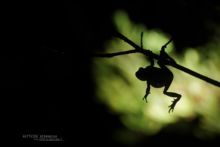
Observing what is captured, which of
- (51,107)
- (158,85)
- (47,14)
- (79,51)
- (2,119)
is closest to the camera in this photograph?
(79,51)

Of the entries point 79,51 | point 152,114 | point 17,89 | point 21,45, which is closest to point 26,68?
point 17,89

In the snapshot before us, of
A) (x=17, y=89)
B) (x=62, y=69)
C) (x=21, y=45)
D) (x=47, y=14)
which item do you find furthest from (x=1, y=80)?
(x=21, y=45)

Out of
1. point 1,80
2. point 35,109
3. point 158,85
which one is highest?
point 1,80

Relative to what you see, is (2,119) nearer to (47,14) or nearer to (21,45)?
(47,14)

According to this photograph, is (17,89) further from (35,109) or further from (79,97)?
(79,97)

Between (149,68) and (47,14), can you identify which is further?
(47,14)

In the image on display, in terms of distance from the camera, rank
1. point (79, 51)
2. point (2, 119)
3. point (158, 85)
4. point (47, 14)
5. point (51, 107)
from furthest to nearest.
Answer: point (51, 107) < point (2, 119) < point (47, 14) < point (158, 85) < point (79, 51)

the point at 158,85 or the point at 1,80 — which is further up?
the point at 1,80

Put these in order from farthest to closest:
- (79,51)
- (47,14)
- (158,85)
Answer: (47,14) < (158,85) < (79,51)

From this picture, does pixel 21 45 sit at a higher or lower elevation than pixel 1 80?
lower
